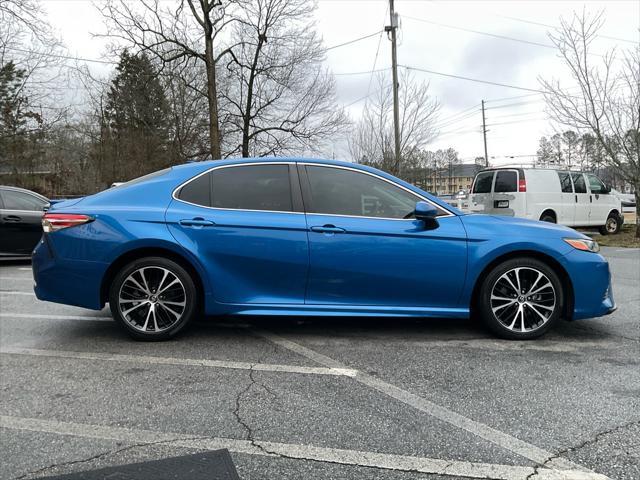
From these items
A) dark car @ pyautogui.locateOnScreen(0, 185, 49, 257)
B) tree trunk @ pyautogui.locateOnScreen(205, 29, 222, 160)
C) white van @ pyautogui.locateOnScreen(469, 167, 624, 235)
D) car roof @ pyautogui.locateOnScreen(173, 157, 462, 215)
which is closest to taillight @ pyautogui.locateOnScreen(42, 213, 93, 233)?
car roof @ pyautogui.locateOnScreen(173, 157, 462, 215)

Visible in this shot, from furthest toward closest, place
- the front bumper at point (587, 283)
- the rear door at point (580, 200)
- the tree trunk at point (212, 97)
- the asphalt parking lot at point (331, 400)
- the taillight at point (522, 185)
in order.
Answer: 1. the tree trunk at point (212, 97)
2. the rear door at point (580, 200)
3. the taillight at point (522, 185)
4. the front bumper at point (587, 283)
5. the asphalt parking lot at point (331, 400)

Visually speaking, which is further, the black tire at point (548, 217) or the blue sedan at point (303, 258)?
the black tire at point (548, 217)

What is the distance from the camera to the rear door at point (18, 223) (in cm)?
886

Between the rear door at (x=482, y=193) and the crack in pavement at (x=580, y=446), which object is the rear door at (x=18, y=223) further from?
the rear door at (x=482, y=193)

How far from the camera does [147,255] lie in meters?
4.11

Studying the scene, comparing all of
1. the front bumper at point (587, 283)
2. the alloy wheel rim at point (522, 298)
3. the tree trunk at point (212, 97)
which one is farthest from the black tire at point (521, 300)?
the tree trunk at point (212, 97)

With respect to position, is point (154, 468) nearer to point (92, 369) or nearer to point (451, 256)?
point (92, 369)

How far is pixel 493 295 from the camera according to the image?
416cm

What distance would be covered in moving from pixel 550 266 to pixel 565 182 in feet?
35.2

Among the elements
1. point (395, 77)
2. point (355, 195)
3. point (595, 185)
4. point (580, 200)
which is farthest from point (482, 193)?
point (355, 195)

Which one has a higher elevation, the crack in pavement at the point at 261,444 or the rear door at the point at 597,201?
the rear door at the point at 597,201

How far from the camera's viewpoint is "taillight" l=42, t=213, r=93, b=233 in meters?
4.05

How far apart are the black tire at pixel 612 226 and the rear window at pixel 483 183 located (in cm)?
460

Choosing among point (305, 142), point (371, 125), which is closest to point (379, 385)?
point (371, 125)
